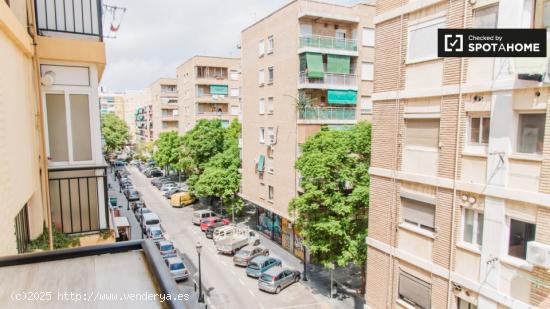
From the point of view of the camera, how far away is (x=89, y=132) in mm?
8297

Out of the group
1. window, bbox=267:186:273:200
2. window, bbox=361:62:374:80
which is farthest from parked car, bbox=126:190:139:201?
window, bbox=361:62:374:80

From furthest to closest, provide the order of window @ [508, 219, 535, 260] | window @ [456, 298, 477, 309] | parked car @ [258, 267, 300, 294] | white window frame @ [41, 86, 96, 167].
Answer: parked car @ [258, 267, 300, 294]
window @ [456, 298, 477, 309]
white window frame @ [41, 86, 96, 167]
window @ [508, 219, 535, 260]

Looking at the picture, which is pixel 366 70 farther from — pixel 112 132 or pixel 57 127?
pixel 112 132

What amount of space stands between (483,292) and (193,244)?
2323cm

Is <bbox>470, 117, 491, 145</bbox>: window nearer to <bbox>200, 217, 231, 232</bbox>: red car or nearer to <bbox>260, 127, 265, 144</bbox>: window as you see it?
<bbox>260, 127, 265, 144</bbox>: window

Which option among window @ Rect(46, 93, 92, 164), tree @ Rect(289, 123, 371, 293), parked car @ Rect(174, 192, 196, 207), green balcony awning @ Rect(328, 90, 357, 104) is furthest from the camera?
parked car @ Rect(174, 192, 196, 207)

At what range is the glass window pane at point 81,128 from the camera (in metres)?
8.16

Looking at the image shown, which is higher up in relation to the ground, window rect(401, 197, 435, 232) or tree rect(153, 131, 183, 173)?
window rect(401, 197, 435, 232)

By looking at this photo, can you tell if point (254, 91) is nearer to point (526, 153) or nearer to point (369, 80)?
point (369, 80)

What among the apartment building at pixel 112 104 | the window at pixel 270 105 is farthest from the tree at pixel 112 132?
the window at pixel 270 105

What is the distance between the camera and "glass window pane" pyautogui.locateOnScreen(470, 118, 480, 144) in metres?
8.37

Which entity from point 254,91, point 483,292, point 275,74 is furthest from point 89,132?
point 254,91

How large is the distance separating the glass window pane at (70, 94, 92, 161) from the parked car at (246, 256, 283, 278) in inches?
609

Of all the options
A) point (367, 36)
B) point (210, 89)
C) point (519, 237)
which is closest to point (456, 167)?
point (519, 237)
